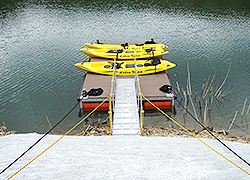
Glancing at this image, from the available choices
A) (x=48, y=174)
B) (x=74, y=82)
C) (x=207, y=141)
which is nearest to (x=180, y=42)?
(x=74, y=82)

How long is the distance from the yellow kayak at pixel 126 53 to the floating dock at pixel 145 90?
2820 mm

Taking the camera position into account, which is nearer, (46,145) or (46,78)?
(46,145)

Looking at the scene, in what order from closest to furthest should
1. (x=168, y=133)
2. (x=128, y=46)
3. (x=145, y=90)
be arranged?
(x=168, y=133)
(x=145, y=90)
(x=128, y=46)

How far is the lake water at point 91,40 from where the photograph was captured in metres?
12.6

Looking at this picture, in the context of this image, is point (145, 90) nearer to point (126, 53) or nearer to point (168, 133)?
point (168, 133)

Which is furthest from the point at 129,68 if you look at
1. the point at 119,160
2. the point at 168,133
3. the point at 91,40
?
the point at 91,40

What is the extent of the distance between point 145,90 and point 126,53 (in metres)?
5.34

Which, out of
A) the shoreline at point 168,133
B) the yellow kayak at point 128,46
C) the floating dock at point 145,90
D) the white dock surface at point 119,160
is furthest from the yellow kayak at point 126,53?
the white dock surface at point 119,160

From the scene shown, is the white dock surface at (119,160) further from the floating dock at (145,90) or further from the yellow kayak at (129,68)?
the yellow kayak at (129,68)

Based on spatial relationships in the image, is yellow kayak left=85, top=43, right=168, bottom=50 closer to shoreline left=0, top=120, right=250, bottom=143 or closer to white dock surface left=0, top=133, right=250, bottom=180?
shoreline left=0, top=120, right=250, bottom=143

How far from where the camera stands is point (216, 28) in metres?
22.9

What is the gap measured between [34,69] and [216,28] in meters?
20.5

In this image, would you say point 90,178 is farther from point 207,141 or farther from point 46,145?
point 207,141

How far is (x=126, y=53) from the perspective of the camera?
642 inches
